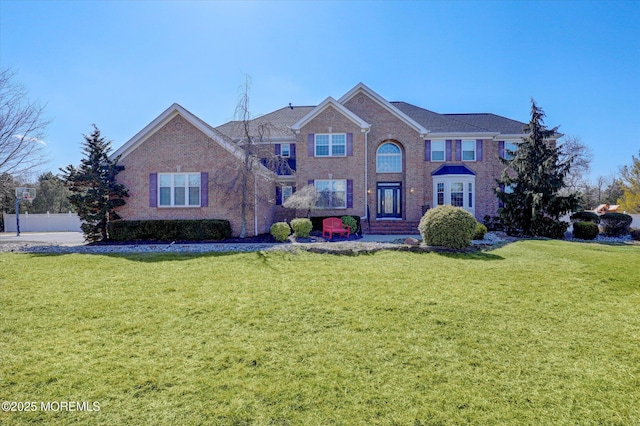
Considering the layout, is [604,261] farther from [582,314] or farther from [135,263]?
[135,263]

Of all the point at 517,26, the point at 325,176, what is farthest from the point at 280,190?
the point at 517,26

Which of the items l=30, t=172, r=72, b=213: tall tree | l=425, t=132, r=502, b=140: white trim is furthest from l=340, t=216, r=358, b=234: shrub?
l=30, t=172, r=72, b=213: tall tree

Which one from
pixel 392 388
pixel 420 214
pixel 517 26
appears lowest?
pixel 392 388

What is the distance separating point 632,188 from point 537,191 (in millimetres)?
23914

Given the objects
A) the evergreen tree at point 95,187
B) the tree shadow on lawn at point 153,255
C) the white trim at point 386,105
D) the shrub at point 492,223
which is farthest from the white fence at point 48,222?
the shrub at point 492,223

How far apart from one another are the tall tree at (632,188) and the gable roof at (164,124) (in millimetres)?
36994

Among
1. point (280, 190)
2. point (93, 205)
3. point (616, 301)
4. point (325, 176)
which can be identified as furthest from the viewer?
point (280, 190)

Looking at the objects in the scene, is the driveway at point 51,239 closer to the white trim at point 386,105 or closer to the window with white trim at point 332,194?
the window with white trim at point 332,194

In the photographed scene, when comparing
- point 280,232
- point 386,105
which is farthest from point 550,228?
point 280,232

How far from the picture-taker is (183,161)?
615 inches

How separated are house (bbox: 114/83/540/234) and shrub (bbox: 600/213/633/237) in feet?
20.2

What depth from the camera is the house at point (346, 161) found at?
15.6 m

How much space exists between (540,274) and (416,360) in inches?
222

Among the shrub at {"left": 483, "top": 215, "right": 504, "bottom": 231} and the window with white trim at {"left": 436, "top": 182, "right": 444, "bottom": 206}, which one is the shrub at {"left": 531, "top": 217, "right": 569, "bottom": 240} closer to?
the shrub at {"left": 483, "top": 215, "right": 504, "bottom": 231}
